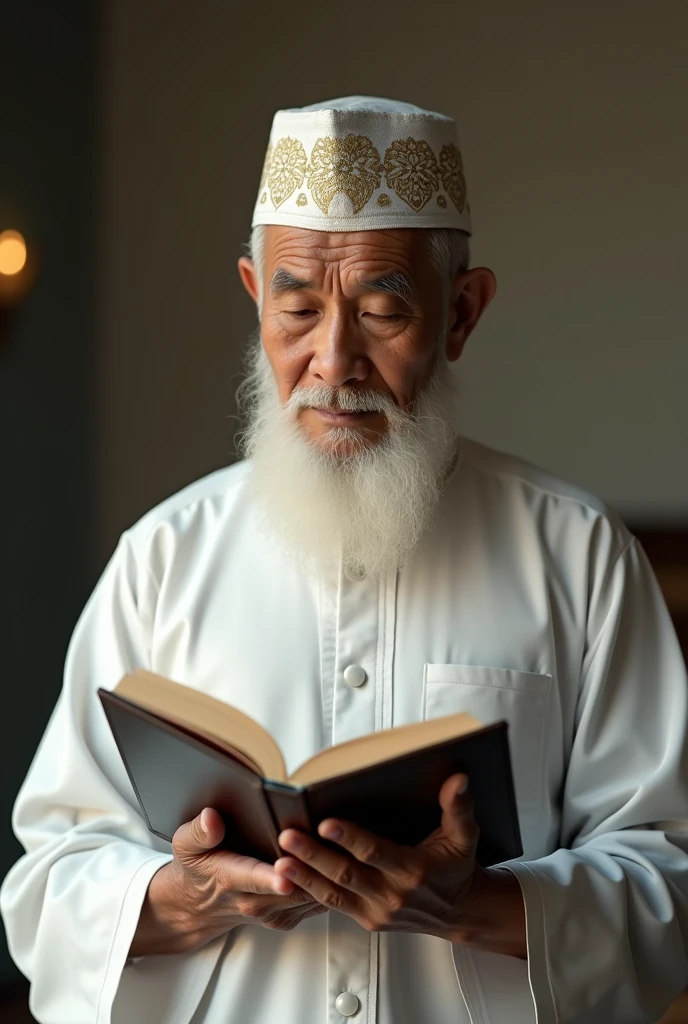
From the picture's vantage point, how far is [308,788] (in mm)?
1497

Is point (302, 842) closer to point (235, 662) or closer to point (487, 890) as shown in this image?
point (487, 890)

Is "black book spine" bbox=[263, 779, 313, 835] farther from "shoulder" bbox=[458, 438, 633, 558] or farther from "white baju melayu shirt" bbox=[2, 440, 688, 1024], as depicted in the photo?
"shoulder" bbox=[458, 438, 633, 558]

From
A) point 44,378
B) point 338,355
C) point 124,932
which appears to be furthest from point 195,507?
point 44,378

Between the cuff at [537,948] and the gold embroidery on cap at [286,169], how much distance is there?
1.27 meters

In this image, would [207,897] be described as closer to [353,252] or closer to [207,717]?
[207,717]

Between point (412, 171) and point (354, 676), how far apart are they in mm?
936

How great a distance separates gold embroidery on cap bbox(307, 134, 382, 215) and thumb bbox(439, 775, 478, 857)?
1099 mm

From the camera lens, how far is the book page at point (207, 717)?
63.3 inches

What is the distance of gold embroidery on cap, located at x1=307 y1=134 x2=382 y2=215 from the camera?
225 cm

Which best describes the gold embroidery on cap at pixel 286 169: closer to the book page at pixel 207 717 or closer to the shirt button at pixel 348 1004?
the book page at pixel 207 717

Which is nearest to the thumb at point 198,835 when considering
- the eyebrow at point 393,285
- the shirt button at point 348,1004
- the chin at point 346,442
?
the shirt button at point 348,1004

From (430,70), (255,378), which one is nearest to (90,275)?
(430,70)

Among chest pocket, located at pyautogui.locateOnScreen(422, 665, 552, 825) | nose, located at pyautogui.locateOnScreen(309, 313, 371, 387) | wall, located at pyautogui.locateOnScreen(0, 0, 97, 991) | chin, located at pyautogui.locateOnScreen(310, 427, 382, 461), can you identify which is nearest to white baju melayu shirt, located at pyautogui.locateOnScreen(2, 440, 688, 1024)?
chest pocket, located at pyautogui.locateOnScreen(422, 665, 552, 825)

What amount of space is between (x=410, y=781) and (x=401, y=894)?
20 centimetres
